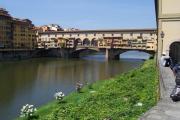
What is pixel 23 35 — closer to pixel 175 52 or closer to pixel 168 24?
pixel 175 52

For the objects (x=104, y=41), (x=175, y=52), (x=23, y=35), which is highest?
(x=23, y=35)

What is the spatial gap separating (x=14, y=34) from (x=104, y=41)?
17.1m

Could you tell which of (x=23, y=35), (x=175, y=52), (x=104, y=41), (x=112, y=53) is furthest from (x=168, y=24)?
(x=23, y=35)

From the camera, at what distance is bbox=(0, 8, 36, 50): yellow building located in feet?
210

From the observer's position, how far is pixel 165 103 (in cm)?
623

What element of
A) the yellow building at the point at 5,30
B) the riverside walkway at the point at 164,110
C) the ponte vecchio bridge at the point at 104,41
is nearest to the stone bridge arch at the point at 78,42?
the ponte vecchio bridge at the point at 104,41

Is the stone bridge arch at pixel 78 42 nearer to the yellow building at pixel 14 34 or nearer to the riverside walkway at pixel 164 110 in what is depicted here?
the yellow building at pixel 14 34

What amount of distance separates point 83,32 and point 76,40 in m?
2.19

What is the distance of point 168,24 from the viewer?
14586 millimetres

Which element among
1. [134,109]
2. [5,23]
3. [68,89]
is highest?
[5,23]

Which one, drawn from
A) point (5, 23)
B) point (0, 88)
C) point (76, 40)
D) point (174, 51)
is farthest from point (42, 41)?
point (174, 51)

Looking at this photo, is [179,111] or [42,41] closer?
[179,111]

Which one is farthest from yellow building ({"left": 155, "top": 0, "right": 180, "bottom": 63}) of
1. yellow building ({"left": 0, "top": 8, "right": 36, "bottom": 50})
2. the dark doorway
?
yellow building ({"left": 0, "top": 8, "right": 36, "bottom": 50})

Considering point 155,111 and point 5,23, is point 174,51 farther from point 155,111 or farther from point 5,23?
point 5,23
